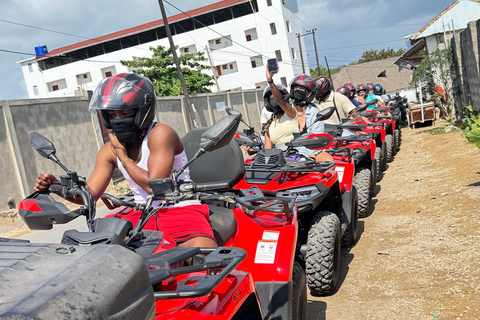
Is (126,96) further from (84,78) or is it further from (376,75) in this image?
(376,75)

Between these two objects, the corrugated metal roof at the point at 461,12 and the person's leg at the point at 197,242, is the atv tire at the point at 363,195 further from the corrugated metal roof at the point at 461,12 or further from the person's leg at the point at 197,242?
the corrugated metal roof at the point at 461,12

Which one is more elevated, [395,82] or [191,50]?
[191,50]

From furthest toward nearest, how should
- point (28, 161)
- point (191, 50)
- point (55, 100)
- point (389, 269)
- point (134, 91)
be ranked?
point (191, 50), point (55, 100), point (28, 161), point (389, 269), point (134, 91)

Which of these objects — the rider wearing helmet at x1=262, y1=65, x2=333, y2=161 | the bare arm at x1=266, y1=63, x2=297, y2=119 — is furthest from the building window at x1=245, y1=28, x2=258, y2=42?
the bare arm at x1=266, y1=63, x2=297, y2=119

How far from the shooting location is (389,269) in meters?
4.54

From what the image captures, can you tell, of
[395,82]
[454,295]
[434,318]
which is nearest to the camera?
[434,318]

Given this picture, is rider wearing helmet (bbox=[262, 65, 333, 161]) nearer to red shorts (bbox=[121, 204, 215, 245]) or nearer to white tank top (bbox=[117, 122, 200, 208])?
white tank top (bbox=[117, 122, 200, 208])

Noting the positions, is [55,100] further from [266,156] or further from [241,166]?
[241,166]

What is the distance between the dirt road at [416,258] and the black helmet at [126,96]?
2187 mm

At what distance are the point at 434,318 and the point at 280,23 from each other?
49709 millimetres

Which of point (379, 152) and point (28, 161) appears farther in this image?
point (28, 161)

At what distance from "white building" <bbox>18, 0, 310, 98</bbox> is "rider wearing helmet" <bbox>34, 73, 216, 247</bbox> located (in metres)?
47.9

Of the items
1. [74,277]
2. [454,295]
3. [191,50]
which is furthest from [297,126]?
[191,50]

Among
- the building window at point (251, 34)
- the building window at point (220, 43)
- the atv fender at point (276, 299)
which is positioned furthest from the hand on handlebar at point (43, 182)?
the building window at point (220, 43)
